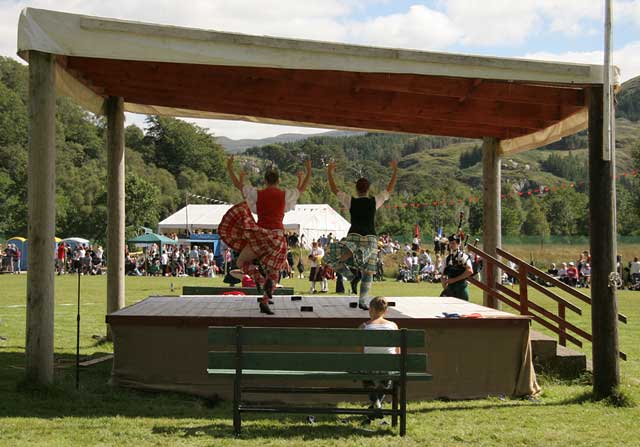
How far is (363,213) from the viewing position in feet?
33.1

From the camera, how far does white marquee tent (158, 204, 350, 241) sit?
48969mm

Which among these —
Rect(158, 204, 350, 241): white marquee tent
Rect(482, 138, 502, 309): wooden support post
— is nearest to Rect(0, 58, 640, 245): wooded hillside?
Rect(158, 204, 350, 241): white marquee tent

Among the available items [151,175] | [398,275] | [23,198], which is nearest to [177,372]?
[398,275]

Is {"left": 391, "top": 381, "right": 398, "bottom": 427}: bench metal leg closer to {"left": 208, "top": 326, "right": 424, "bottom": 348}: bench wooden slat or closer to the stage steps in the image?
{"left": 208, "top": 326, "right": 424, "bottom": 348}: bench wooden slat

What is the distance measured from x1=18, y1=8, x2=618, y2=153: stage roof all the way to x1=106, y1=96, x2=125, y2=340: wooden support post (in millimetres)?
285

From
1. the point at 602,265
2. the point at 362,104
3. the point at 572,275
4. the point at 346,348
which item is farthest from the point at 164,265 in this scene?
the point at 602,265

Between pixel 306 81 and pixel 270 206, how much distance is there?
1.48 m

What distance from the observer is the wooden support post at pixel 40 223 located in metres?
8.40

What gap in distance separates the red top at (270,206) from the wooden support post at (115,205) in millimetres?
3511

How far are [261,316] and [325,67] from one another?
2738 mm

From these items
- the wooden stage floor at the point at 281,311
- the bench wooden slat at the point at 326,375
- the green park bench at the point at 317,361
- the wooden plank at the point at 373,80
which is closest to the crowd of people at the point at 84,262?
the wooden stage floor at the point at 281,311

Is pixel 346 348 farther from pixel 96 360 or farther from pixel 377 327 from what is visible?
pixel 96 360

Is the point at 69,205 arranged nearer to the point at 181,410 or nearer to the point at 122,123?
the point at 122,123

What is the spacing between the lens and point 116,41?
27.6 ft
